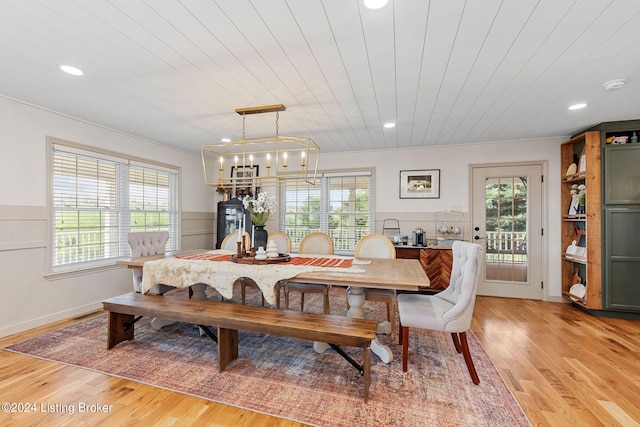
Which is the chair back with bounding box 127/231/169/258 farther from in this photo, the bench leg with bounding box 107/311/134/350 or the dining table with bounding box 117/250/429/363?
the bench leg with bounding box 107/311/134/350

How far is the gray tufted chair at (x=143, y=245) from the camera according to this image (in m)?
3.13

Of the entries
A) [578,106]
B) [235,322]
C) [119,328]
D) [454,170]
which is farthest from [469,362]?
[454,170]

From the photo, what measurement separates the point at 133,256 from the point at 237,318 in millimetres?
1750

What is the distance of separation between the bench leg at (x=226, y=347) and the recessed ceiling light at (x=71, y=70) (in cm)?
236

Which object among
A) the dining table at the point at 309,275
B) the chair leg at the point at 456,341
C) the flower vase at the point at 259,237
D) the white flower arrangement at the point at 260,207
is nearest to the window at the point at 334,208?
the dining table at the point at 309,275

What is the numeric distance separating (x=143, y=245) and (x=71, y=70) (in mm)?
1847

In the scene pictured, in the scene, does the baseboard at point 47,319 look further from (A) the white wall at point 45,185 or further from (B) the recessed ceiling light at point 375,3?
(B) the recessed ceiling light at point 375,3

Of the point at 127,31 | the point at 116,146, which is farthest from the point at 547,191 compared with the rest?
the point at 116,146

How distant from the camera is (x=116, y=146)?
385 cm

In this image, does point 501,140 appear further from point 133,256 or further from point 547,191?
point 133,256

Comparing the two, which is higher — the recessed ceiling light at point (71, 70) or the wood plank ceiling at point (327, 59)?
the recessed ceiling light at point (71, 70)

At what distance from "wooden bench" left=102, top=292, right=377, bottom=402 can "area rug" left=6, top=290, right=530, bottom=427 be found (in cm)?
15

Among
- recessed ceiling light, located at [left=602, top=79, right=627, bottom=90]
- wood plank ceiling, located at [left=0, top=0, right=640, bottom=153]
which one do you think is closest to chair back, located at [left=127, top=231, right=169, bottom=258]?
wood plank ceiling, located at [left=0, top=0, right=640, bottom=153]

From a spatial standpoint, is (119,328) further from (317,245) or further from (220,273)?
(317,245)
